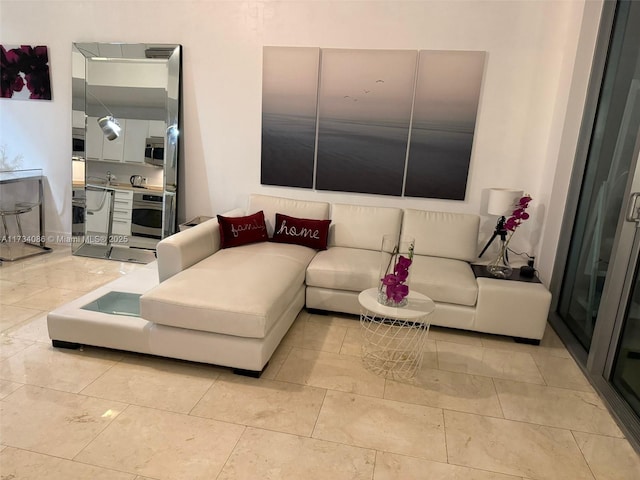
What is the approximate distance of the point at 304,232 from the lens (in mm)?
3738

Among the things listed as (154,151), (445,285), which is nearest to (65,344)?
(154,151)

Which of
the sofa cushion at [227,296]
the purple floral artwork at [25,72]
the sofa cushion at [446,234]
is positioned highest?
the purple floral artwork at [25,72]

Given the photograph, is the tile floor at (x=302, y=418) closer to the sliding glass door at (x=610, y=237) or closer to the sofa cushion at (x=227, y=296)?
the sliding glass door at (x=610, y=237)

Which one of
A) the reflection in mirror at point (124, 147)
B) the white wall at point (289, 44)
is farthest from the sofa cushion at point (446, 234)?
the reflection in mirror at point (124, 147)

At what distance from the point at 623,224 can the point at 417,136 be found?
1810 mm

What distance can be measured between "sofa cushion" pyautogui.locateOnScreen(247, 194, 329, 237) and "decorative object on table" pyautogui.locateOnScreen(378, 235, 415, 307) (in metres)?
1.20

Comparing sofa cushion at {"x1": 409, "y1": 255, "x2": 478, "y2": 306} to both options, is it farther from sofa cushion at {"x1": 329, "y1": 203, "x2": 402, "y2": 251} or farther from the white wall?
the white wall

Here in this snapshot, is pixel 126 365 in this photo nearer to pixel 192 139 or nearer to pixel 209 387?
pixel 209 387

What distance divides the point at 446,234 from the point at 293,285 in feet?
4.73

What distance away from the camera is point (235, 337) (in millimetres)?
2504

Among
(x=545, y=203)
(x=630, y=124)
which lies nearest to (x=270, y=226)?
(x=545, y=203)

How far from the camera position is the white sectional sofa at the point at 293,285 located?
8.25ft

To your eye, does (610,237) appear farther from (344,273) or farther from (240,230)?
(240,230)

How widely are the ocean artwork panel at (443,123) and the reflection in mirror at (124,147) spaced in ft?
7.48
